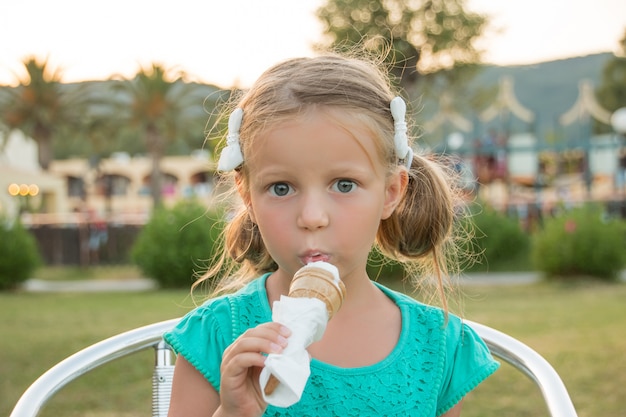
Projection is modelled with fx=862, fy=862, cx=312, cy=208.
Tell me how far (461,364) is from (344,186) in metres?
0.56

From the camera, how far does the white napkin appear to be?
4.07 ft

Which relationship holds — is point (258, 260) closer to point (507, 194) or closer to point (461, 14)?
point (507, 194)

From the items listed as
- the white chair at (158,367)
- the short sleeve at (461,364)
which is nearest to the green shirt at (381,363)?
the short sleeve at (461,364)

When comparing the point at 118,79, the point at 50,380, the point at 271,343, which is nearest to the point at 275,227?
the point at 271,343

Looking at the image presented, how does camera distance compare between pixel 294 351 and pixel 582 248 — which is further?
pixel 582 248

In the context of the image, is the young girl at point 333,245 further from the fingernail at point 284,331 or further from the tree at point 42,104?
the tree at point 42,104

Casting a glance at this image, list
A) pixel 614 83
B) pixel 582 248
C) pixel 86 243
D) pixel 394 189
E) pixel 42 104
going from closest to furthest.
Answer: pixel 394 189
pixel 582 248
pixel 86 243
pixel 42 104
pixel 614 83

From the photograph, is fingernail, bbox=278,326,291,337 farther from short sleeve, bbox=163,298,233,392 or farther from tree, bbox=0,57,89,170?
tree, bbox=0,57,89,170

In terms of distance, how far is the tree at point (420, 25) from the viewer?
104ft

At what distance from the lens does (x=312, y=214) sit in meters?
1.56

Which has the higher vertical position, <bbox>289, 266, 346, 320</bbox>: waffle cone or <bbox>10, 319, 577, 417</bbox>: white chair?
<bbox>289, 266, 346, 320</bbox>: waffle cone

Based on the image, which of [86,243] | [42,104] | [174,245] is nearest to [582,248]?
[174,245]

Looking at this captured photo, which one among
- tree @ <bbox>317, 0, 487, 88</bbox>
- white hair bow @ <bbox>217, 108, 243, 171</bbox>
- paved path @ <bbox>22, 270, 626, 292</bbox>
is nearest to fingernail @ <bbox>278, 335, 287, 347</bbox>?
white hair bow @ <bbox>217, 108, 243, 171</bbox>

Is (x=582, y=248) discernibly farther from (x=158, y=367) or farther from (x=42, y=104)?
(x=42, y=104)
